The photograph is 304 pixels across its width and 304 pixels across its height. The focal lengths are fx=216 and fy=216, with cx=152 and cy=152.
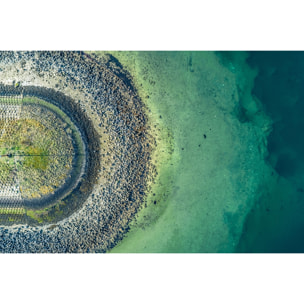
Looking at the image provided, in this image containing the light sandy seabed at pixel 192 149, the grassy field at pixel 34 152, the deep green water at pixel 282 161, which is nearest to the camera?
the grassy field at pixel 34 152

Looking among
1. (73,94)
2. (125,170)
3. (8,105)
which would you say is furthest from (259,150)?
(8,105)

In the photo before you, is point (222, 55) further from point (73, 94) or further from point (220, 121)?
point (73, 94)

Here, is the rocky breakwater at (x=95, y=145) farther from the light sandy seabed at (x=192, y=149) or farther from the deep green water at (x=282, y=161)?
the deep green water at (x=282, y=161)

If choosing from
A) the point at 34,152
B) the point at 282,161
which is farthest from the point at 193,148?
the point at 34,152

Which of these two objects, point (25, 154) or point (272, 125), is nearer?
point (25, 154)

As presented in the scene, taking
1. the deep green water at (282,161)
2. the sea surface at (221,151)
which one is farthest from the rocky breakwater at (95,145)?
the deep green water at (282,161)

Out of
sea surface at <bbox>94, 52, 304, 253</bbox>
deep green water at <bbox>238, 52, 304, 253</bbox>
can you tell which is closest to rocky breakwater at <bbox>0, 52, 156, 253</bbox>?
sea surface at <bbox>94, 52, 304, 253</bbox>

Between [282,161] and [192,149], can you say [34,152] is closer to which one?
[192,149]
